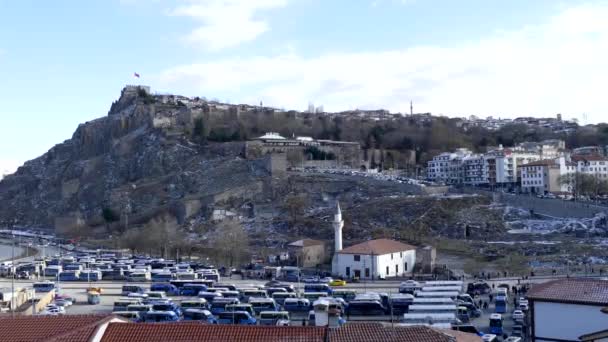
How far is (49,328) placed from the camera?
9.71 meters

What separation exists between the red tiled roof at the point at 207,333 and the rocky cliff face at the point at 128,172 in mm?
46256

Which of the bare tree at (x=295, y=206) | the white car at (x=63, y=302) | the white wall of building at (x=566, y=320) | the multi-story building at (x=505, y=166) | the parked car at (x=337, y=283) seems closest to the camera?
the white wall of building at (x=566, y=320)

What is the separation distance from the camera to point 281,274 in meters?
34.6

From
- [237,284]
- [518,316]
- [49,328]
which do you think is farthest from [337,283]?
[49,328]

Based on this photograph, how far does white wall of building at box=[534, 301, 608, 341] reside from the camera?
12812 millimetres

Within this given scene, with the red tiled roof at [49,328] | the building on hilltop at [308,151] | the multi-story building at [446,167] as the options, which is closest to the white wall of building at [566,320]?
the red tiled roof at [49,328]

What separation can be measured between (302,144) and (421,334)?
6005 cm

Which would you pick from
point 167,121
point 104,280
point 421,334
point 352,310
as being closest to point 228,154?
point 167,121

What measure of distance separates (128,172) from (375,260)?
4421 cm

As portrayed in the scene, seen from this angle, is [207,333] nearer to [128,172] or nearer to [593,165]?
[593,165]

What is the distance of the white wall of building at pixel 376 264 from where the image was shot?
3306 centimetres

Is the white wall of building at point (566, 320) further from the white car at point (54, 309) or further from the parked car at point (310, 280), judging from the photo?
the parked car at point (310, 280)

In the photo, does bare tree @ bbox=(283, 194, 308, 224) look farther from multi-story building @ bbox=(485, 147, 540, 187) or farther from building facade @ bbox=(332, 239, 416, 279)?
multi-story building @ bbox=(485, 147, 540, 187)

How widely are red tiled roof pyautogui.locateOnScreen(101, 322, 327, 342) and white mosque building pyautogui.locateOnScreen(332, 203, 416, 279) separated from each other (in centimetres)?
2367
